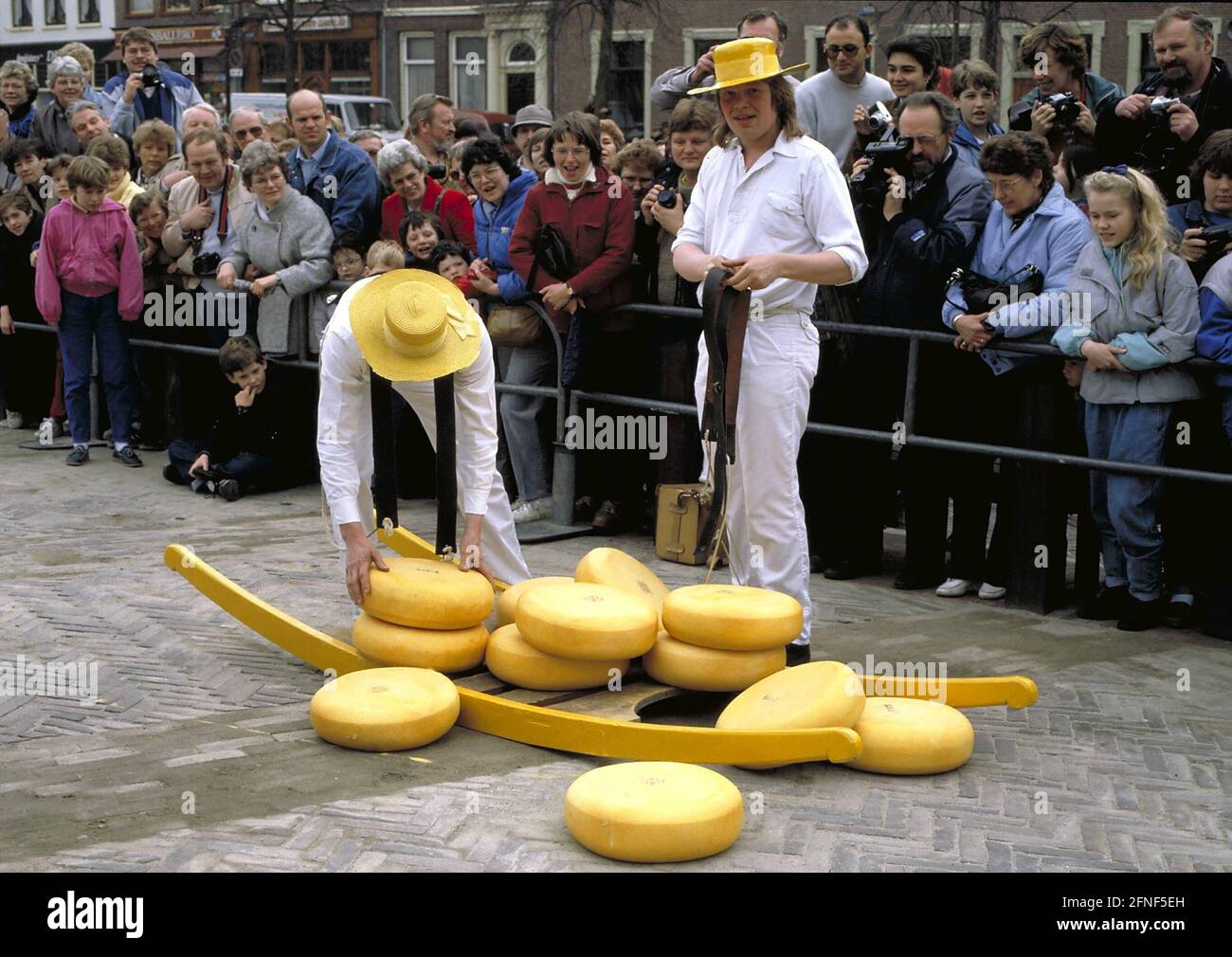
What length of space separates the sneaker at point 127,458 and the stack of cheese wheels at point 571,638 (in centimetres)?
591

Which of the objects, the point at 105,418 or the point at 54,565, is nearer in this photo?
the point at 54,565

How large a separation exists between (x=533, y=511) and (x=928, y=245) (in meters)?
2.81

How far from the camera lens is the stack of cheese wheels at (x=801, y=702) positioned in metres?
5.14

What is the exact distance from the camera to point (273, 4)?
133 ft

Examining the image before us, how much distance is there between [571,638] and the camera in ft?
18.0

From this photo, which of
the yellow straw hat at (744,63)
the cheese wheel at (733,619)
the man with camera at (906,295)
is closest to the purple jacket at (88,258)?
the man with camera at (906,295)

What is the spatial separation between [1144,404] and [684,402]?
262cm

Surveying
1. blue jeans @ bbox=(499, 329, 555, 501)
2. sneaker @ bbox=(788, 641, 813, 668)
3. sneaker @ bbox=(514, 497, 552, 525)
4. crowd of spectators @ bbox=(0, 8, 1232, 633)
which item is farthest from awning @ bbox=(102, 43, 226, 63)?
Answer: sneaker @ bbox=(788, 641, 813, 668)

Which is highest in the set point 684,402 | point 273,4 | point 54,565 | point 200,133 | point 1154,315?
point 273,4

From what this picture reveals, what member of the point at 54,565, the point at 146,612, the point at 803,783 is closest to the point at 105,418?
the point at 54,565

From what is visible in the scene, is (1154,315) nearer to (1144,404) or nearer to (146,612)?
(1144,404)

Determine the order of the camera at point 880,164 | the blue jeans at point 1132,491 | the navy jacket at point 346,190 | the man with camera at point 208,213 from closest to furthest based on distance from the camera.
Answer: the blue jeans at point 1132,491
the camera at point 880,164
the navy jacket at point 346,190
the man with camera at point 208,213

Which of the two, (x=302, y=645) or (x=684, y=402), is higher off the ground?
(x=684, y=402)

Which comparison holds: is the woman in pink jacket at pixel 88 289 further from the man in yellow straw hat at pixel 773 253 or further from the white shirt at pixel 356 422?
the man in yellow straw hat at pixel 773 253
